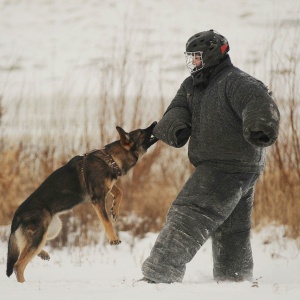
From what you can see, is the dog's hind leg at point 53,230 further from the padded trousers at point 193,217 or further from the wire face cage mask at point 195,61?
the wire face cage mask at point 195,61

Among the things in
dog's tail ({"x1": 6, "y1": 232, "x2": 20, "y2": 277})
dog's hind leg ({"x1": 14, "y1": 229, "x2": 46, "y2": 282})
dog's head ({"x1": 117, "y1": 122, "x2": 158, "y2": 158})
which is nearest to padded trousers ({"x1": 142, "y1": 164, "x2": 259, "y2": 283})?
dog's head ({"x1": 117, "y1": 122, "x2": 158, "y2": 158})

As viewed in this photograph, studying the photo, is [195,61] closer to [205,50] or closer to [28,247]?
[205,50]

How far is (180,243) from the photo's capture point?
140 inches

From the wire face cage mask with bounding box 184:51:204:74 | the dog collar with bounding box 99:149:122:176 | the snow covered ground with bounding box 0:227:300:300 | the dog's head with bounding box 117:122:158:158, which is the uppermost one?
the wire face cage mask with bounding box 184:51:204:74

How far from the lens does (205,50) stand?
3.75 m

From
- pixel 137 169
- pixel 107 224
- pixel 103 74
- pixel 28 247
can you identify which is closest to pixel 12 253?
pixel 28 247

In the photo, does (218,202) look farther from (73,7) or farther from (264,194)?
(73,7)

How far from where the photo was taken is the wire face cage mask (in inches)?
148

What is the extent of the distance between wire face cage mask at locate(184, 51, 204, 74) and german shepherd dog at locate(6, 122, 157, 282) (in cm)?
55

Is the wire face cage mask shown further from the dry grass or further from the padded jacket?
the dry grass

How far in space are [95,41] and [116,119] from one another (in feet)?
29.8

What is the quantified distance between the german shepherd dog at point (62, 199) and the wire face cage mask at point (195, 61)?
55 centimetres

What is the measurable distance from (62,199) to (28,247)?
1.33ft

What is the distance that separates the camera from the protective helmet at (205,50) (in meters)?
3.76
